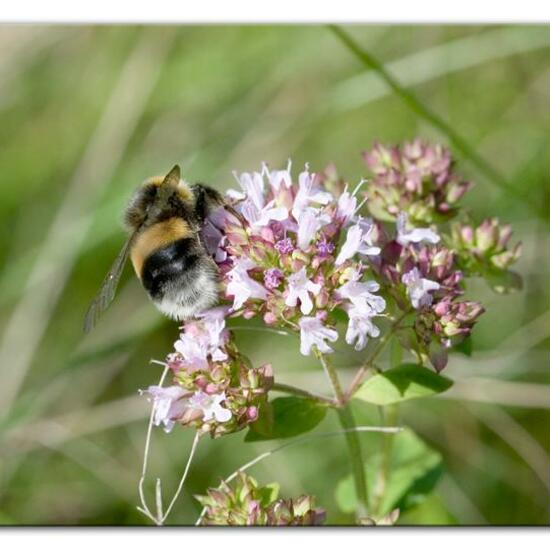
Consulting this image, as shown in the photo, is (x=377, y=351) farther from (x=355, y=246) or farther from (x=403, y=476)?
(x=403, y=476)

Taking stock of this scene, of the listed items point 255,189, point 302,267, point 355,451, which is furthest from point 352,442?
Result: point 255,189

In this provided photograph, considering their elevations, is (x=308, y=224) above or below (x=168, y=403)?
above

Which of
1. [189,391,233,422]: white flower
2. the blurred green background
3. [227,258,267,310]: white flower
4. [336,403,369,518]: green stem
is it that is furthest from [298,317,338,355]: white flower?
the blurred green background

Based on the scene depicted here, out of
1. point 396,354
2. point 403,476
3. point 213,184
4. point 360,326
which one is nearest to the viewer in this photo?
point 360,326

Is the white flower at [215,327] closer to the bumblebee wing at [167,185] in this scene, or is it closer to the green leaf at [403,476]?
the bumblebee wing at [167,185]

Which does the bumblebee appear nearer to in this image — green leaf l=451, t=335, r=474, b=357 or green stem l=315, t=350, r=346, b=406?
green stem l=315, t=350, r=346, b=406

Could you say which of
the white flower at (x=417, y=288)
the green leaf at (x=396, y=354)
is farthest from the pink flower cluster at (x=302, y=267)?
the green leaf at (x=396, y=354)
